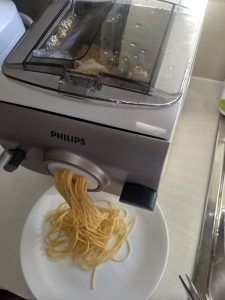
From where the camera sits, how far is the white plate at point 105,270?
54 centimetres

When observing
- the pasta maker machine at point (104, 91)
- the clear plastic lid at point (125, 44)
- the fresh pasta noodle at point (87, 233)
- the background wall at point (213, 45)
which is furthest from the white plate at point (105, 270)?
the background wall at point (213, 45)

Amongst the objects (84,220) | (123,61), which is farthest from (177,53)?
(84,220)

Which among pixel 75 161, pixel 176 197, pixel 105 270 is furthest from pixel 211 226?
pixel 75 161

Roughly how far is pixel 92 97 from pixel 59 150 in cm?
9

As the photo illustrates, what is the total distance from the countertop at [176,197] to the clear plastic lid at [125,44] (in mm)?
339

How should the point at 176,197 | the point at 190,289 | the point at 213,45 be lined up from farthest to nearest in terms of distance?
the point at 213,45, the point at 176,197, the point at 190,289

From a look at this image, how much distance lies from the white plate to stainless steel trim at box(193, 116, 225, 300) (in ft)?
0.27

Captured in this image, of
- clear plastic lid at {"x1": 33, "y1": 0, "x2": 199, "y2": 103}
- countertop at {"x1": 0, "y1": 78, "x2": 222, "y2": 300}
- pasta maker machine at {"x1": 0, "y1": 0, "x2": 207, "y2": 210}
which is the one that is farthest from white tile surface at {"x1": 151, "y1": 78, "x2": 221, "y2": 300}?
clear plastic lid at {"x1": 33, "y1": 0, "x2": 199, "y2": 103}

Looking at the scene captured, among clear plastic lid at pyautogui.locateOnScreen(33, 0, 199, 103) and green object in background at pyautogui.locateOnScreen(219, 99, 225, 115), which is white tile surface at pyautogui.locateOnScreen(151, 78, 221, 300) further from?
clear plastic lid at pyautogui.locateOnScreen(33, 0, 199, 103)

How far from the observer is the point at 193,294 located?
535mm

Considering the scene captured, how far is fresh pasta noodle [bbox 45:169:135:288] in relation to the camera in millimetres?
573

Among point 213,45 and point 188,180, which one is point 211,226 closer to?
point 188,180

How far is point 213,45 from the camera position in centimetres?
77

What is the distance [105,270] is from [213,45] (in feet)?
2.00
